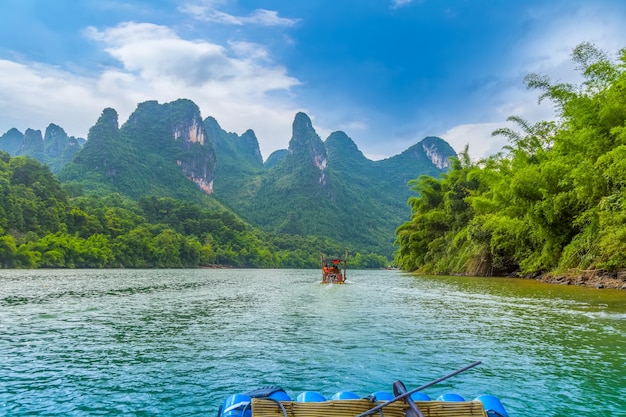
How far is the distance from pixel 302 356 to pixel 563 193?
1944 cm

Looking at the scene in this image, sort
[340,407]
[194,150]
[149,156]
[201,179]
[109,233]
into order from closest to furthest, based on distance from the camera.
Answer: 1. [340,407]
2. [109,233]
3. [149,156]
4. [201,179]
5. [194,150]

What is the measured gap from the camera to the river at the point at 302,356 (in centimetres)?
586

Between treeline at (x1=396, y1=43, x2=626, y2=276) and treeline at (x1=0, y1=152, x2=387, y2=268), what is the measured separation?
5251cm

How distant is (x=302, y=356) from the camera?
8.24 meters

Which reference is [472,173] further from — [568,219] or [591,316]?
[591,316]

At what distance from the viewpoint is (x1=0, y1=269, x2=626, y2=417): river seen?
5859 mm

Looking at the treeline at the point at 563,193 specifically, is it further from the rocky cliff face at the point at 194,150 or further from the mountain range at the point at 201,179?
the rocky cliff face at the point at 194,150

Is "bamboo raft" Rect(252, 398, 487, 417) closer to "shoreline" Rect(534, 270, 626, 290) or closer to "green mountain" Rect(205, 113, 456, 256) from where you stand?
"shoreline" Rect(534, 270, 626, 290)

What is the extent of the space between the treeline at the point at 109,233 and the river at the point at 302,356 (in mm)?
51774

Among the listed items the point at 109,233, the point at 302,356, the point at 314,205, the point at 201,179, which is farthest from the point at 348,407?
the point at 201,179

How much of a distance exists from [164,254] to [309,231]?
3161 inches

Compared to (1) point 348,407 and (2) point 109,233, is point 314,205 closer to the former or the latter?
(2) point 109,233

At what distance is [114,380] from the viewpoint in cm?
667

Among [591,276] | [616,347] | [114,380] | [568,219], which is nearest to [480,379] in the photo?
[616,347]
